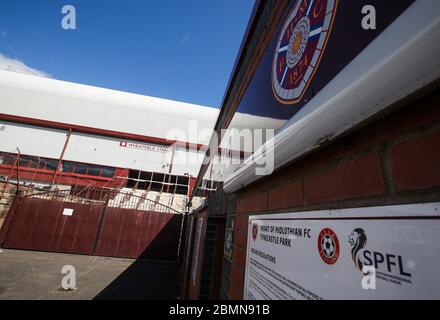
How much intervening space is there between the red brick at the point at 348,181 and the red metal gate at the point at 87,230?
12.6 m

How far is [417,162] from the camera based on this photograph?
0.51 metres

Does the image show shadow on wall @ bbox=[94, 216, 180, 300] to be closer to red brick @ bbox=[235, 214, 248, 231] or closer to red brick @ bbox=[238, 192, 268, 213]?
red brick @ bbox=[235, 214, 248, 231]

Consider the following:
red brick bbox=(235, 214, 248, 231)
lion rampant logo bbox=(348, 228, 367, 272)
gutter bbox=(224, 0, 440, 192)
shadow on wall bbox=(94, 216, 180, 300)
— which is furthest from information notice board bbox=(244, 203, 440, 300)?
shadow on wall bbox=(94, 216, 180, 300)

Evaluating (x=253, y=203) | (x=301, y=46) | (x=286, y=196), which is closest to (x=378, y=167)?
(x=286, y=196)

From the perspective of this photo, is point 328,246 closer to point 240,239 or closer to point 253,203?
point 253,203

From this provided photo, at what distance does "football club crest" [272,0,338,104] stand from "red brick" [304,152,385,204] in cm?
43

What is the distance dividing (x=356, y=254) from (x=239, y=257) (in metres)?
1.18

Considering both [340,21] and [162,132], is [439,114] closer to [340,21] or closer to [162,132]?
[340,21]

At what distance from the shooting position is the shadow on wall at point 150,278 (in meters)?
6.48

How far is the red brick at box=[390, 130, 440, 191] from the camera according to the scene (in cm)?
47

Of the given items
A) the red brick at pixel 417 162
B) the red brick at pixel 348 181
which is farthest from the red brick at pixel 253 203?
the red brick at pixel 417 162

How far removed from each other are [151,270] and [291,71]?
10.6 meters
